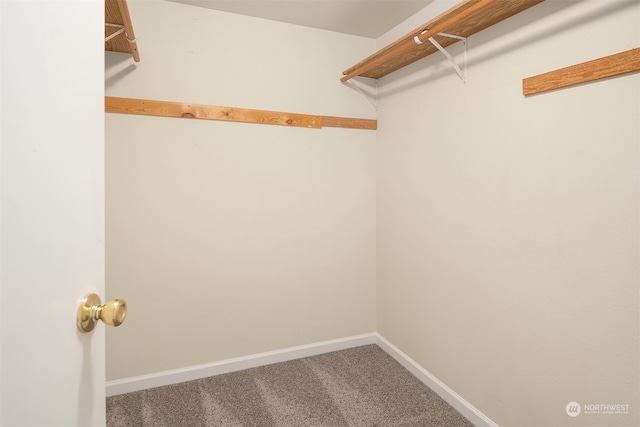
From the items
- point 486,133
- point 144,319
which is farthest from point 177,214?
point 486,133

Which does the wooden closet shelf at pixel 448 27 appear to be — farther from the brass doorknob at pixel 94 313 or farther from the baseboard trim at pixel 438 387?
the baseboard trim at pixel 438 387

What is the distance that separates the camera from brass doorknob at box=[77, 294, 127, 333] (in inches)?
24.5

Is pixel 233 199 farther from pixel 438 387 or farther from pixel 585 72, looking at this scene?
pixel 585 72

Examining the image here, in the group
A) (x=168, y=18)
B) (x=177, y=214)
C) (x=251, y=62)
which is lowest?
(x=177, y=214)

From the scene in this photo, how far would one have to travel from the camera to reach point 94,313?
644 mm

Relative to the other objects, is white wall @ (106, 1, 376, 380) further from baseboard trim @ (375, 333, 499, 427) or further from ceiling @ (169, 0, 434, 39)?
baseboard trim @ (375, 333, 499, 427)

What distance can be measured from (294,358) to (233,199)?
1.37m

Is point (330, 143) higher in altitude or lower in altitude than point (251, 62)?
lower

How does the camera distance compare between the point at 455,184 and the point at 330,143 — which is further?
the point at 330,143

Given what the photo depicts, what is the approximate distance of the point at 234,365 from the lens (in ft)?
8.17

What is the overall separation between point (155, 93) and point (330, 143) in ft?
4.37

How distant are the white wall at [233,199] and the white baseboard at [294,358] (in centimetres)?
5

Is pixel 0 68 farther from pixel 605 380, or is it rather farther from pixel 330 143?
pixel 330 143

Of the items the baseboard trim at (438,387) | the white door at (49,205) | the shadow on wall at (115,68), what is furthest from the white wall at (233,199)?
the white door at (49,205)
